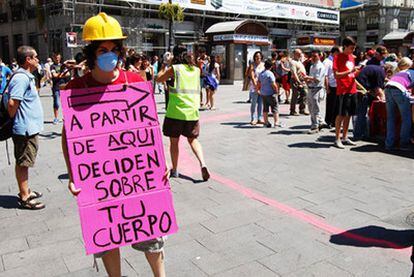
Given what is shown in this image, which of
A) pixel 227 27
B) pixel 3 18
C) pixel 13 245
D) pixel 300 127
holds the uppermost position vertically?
pixel 3 18

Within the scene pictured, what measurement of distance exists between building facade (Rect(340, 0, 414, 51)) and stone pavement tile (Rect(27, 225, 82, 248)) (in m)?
45.3

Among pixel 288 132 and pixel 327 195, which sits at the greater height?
pixel 288 132

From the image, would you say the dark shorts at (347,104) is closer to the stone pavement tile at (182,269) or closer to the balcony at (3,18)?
the stone pavement tile at (182,269)

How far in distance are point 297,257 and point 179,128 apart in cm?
262

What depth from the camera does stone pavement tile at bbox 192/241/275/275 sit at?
3.39 meters

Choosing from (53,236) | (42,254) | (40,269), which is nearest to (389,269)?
(40,269)

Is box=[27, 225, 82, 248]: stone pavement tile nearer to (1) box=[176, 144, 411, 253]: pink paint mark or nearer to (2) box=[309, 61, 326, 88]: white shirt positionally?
(1) box=[176, 144, 411, 253]: pink paint mark

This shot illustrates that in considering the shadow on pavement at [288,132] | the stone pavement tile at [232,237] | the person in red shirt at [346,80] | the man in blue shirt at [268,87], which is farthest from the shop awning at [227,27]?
the stone pavement tile at [232,237]

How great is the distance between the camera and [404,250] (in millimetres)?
3668

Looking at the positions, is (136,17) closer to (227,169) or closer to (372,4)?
(227,169)

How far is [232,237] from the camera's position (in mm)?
3949

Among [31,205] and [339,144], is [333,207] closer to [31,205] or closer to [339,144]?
[339,144]

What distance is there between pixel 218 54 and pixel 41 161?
18.0m

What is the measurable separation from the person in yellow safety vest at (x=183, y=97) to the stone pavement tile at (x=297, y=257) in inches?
85.6
